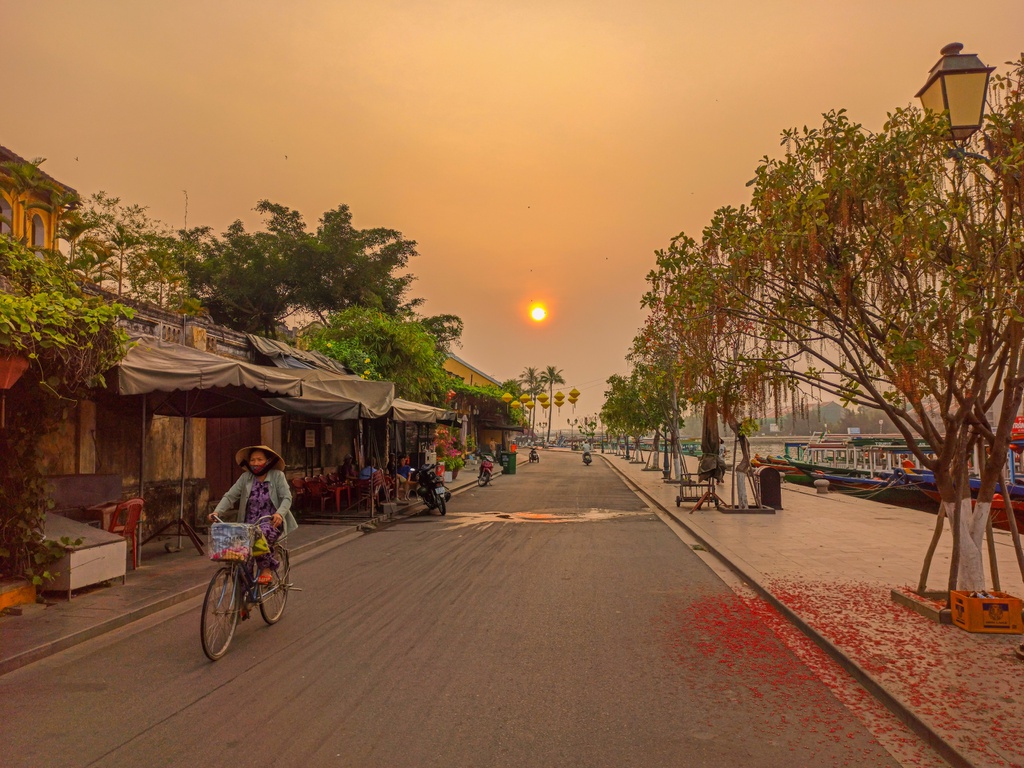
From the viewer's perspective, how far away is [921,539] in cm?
1333

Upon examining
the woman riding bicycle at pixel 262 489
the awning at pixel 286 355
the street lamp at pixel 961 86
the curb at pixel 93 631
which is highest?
the street lamp at pixel 961 86

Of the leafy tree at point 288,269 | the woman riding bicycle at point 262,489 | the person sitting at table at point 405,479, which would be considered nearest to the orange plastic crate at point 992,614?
the woman riding bicycle at point 262,489

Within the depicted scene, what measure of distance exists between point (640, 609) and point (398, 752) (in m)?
4.35

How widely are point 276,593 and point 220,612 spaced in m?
1.04

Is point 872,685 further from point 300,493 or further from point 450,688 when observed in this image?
point 300,493

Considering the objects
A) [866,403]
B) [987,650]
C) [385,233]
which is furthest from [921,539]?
[385,233]

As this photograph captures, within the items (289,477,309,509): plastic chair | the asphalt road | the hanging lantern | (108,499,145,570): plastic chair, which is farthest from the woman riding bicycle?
(289,477,309,509): plastic chair

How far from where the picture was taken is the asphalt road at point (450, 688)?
425 centimetres

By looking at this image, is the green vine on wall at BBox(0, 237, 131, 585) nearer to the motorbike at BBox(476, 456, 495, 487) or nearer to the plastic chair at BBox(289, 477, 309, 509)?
the plastic chair at BBox(289, 477, 309, 509)

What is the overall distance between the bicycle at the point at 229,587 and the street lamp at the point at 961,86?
721 centimetres

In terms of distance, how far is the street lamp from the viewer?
6.46 m

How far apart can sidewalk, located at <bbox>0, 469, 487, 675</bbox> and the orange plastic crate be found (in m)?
Result: 8.08

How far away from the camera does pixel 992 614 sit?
263 inches

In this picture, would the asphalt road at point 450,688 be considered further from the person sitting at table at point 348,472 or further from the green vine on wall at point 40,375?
the person sitting at table at point 348,472
